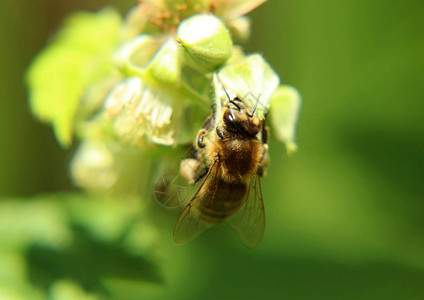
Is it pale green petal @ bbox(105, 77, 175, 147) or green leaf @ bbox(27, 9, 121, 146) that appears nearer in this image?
pale green petal @ bbox(105, 77, 175, 147)

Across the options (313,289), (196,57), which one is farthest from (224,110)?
(313,289)

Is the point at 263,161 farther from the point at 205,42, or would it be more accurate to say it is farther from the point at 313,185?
the point at 313,185

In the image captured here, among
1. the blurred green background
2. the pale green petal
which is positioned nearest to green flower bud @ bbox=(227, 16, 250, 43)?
the pale green petal

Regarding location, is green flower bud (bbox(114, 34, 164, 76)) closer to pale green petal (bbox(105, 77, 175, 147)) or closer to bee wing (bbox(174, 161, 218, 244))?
pale green petal (bbox(105, 77, 175, 147))

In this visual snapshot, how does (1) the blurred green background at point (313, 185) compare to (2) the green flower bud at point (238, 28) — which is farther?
(1) the blurred green background at point (313, 185)

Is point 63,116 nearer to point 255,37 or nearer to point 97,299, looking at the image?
point 97,299

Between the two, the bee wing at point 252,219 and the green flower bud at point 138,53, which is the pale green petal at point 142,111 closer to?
the green flower bud at point 138,53

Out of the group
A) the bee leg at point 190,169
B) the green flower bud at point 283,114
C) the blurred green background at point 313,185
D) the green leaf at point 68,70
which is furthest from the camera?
the blurred green background at point 313,185

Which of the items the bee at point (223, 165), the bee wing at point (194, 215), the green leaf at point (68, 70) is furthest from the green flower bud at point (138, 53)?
the bee wing at point (194, 215)
